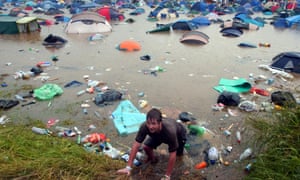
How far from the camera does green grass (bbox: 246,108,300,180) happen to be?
2.88 metres

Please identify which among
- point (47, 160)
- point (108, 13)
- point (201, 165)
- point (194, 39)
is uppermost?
point (108, 13)

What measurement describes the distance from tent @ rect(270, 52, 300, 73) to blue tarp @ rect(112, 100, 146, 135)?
16.0ft

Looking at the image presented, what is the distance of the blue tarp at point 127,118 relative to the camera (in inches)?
190

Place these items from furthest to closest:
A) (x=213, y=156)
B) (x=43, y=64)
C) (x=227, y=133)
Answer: (x=43, y=64) < (x=227, y=133) < (x=213, y=156)

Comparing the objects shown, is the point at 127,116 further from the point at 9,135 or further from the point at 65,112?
the point at 9,135

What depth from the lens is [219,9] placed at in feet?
72.7

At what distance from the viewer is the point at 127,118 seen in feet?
16.9

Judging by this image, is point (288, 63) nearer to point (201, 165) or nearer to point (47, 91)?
point (201, 165)

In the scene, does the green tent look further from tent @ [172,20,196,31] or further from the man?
the man

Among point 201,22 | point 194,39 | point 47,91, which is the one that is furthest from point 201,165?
point 201,22

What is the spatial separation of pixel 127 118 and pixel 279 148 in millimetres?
2806

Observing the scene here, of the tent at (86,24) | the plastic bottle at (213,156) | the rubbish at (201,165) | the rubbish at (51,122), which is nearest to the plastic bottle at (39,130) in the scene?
the rubbish at (51,122)

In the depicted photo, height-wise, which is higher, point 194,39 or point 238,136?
point 194,39

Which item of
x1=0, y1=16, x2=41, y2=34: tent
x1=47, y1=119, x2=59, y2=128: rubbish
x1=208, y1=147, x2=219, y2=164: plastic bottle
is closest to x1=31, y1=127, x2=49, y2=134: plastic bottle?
x1=47, y1=119, x2=59, y2=128: rubbish
